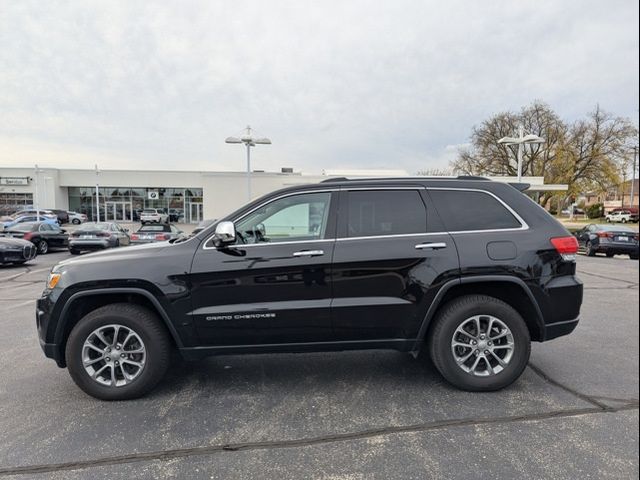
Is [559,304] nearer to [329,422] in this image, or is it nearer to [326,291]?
[326,291]

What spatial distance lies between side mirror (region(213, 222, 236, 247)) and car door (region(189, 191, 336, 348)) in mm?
71

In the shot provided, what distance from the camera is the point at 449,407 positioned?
3.34 meters

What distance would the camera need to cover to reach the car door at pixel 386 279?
348 cm

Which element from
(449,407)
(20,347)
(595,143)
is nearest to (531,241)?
(449,407)

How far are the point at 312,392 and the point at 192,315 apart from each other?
128cm

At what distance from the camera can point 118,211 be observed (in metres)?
43.2

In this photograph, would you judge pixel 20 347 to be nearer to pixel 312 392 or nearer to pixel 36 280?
pixel 312 392

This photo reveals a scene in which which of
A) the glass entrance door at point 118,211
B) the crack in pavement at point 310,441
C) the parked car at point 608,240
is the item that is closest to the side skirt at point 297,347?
the crack in pavement at point 310,441

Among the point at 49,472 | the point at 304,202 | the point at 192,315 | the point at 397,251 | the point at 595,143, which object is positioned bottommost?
the point at 49,472

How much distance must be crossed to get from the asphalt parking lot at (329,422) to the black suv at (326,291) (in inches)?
13.5

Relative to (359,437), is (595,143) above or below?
above

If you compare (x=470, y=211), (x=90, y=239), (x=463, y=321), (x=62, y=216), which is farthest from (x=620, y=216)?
(x=62, y=216)

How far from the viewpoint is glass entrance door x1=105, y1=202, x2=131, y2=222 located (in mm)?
43094

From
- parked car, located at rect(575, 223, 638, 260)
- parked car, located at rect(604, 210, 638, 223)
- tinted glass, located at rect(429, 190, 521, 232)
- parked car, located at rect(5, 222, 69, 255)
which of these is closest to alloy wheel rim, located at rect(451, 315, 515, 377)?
tinted glass, located at rect(429, 190, 521, 232)
